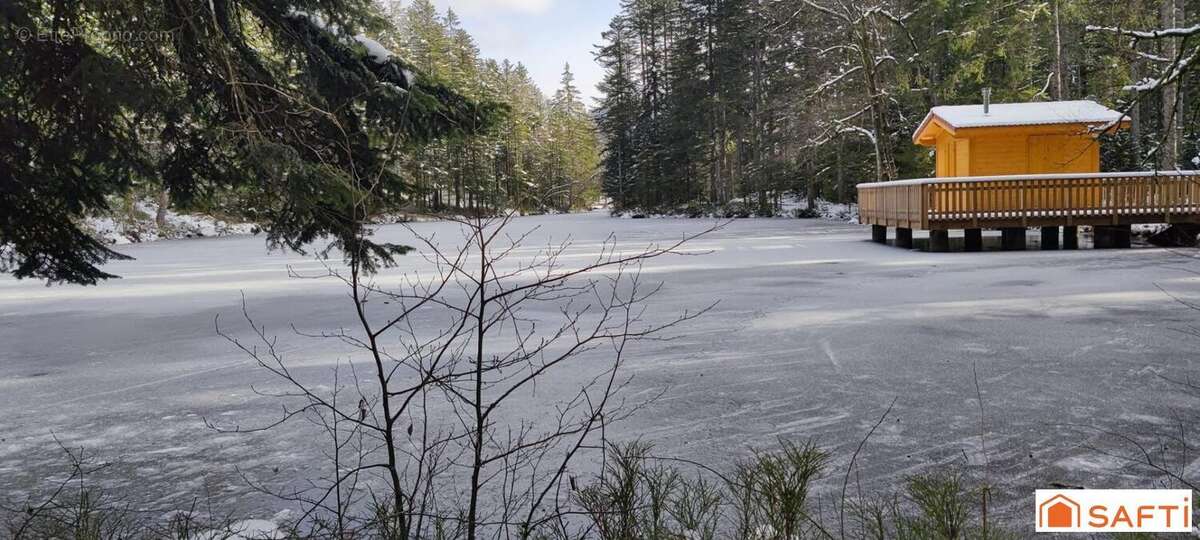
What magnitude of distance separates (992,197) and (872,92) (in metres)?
9.28

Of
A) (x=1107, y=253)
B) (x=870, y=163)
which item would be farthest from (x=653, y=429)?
(x=870, y=163)

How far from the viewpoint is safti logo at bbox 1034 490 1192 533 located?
112 inches

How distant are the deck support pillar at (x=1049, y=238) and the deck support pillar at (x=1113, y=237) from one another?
72 centimetres

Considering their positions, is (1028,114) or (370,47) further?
(1028,114)

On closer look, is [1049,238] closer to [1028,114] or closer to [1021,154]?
[1021,154]

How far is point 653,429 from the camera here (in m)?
4.36

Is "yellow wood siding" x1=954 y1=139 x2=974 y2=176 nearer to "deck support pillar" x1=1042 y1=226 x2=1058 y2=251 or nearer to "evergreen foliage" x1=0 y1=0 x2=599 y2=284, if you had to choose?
"deck support pillar" x1=1042 y1=226 x2=1058 y2=251

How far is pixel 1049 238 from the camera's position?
603 inches

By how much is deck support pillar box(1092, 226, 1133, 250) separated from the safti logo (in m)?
14.0

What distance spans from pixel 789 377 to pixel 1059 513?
243cm

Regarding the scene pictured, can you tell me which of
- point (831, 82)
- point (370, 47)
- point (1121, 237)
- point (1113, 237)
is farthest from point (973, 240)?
point (370, 47)

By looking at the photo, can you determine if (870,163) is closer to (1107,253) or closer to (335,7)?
(1107,253)

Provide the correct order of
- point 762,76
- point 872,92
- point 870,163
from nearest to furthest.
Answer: point 872,92 → point 870,163 → point 762,76

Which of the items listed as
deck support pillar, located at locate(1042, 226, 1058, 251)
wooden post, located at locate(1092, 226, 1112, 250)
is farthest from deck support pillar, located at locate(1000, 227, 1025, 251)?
wooden post, located at locate(1092, 226, 1112, 250)
